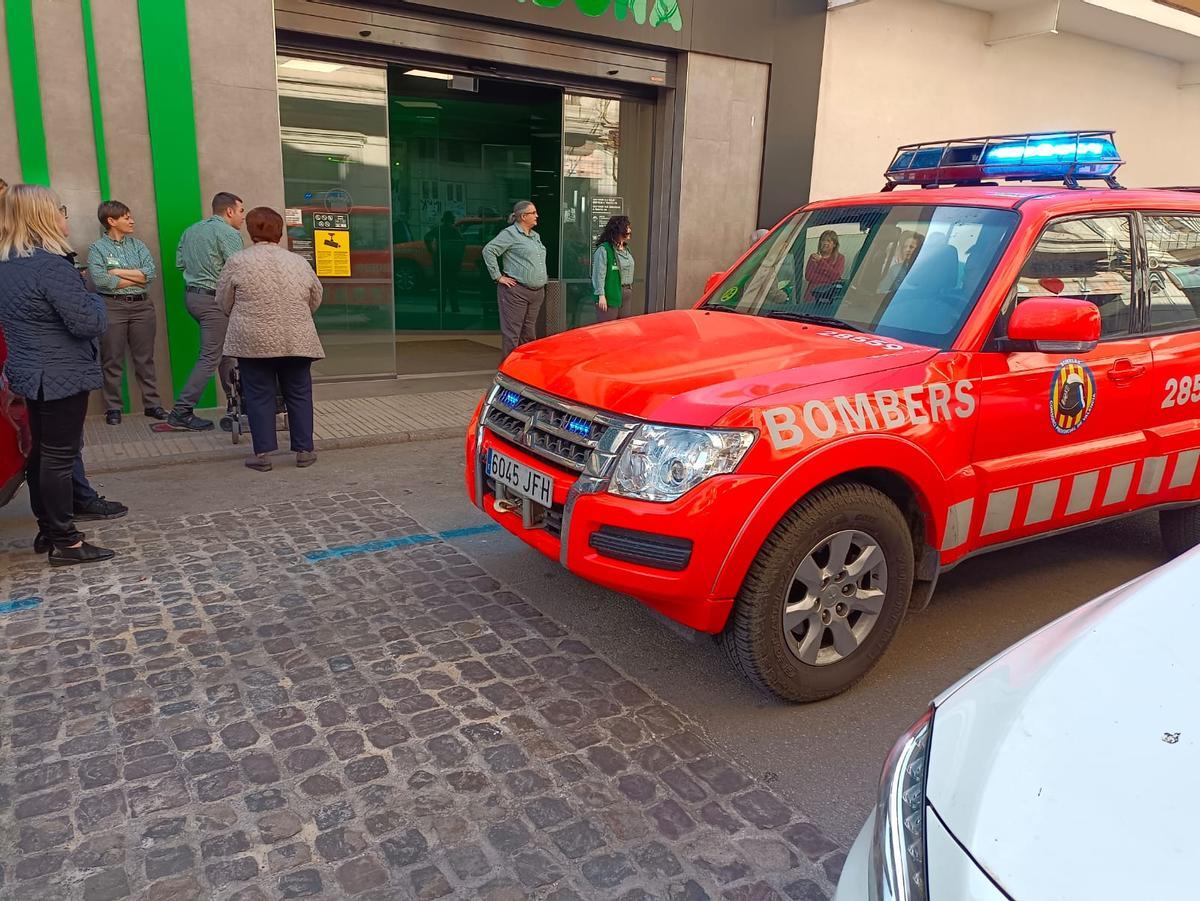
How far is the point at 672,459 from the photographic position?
3.17 m

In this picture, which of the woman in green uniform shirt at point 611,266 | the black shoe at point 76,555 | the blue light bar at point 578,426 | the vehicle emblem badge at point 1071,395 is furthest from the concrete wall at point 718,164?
the blue light bar at point 578,426

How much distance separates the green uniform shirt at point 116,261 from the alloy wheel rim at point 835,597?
21.7 ft

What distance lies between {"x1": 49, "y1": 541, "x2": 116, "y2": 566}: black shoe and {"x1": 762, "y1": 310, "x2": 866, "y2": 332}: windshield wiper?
368cm

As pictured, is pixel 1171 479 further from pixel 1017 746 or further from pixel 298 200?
pixel 298 200

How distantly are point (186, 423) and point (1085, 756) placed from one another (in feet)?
24.3

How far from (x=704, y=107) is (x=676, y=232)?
5.24 feet

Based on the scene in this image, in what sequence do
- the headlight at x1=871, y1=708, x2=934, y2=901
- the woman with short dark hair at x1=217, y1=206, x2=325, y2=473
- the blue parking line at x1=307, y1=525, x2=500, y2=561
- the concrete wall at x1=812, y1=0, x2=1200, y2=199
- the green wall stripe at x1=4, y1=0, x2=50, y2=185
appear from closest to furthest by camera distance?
the headlight at x1=871, y1=708, x2=934, y2=901 → the blue parking line at x1=307, y1=525, x2=500, y2=561 → the woman with short dark hair at x1=217, y1=206, x2=325, y2=473 → the green wall stripe at x1=4, y1=0, x2=50, y2=185 → the concrete wall at x1=812, y1=0, x2=1200, y2=199

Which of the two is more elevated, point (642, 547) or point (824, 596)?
point (642, 547)

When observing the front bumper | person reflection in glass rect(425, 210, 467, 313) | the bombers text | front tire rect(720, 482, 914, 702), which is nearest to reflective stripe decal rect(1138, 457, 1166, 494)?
the bombers text

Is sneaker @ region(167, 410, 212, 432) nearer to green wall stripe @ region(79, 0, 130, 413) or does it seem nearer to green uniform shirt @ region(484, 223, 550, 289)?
green wall stripe @ region(79, 0, 130, 413)

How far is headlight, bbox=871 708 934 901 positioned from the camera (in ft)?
5.08

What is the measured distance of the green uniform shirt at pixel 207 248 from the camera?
7.63 meters

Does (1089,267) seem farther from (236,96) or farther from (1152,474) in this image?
(236,96)

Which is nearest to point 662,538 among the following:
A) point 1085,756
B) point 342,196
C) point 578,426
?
point 578,426
